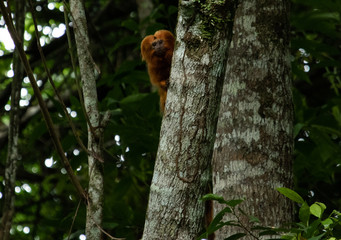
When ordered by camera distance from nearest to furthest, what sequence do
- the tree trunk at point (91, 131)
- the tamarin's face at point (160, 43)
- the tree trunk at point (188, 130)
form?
the tree trunk at point (188, 130) → the tree trunk at point (91, 131) → the tamarin's face at point (160, 43)

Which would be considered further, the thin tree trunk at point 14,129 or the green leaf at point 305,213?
the thin tree trunk at point 14,129

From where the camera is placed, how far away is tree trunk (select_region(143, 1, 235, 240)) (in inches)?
88.4

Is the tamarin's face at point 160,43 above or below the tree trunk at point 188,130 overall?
above

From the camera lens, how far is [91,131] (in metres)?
2.71

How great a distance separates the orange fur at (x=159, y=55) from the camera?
182 inches

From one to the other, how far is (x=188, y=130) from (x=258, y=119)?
3.97ft

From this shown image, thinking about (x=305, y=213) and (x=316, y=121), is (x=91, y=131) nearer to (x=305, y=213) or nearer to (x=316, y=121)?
(x=305, y=213)

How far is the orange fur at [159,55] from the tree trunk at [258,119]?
1.05 meters

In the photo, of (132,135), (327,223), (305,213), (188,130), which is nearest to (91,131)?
(188,130)

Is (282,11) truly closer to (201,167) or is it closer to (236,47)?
(236,47)

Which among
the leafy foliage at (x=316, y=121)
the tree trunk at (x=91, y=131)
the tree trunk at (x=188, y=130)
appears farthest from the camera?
the leafy foliage at (x=316, y=121)

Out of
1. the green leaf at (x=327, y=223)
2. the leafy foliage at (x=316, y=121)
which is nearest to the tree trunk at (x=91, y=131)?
the green leaf at (x=327, y=223)

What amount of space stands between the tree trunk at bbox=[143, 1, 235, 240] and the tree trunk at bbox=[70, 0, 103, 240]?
0.45m

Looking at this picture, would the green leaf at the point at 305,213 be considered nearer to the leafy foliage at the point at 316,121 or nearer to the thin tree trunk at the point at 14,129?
the thin tree trunk at the point at 14,129
